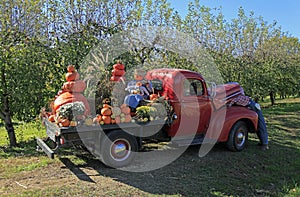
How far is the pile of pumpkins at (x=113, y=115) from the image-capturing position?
6.15 meters

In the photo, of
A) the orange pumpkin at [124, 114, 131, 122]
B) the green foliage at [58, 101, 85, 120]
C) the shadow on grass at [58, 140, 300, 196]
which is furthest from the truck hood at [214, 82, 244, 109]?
the green foliage at [58, 101, 85, 120]

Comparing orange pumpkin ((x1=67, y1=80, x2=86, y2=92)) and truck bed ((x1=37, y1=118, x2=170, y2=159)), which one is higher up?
orange pumpkin ((x1=67, y1=80, x2=86, y2=92))

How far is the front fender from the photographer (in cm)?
754

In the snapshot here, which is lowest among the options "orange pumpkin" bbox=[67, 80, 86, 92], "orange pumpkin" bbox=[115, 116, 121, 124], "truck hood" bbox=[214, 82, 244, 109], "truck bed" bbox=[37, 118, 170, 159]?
"truck bed" bbox=[37, 118, 170, 159]

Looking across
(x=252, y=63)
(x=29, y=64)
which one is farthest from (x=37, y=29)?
(x=252, y=63)

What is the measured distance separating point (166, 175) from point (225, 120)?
7.48 ft

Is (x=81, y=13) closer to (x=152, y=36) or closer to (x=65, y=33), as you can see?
(x=65, y=33)

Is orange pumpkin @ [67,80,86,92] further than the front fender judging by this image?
No

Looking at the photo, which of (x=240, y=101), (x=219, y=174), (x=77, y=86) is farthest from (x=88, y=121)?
(x=240, y=101)

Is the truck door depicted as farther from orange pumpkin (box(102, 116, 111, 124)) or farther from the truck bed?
orange pumpkin (box(102, 116, 111, 124))

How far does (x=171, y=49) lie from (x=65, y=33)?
180 inches

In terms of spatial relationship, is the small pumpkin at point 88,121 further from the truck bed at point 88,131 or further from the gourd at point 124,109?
the gourd at point 124,109

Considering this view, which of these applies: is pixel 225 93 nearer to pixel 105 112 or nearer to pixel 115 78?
pixel 115 78

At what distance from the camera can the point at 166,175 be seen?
6.15 m
